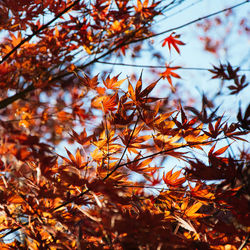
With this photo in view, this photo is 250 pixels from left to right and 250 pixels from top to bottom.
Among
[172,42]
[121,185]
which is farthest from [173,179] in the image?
[172,42]

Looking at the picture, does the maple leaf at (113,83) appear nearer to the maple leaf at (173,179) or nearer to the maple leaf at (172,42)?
the maple leaf at (173,179)

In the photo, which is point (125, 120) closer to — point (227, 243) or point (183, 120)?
point (183, 120)

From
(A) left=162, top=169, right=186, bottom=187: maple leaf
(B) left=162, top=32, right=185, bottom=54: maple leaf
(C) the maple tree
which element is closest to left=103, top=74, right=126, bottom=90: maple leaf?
(C) the maple tree

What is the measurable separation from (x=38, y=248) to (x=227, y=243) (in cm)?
62

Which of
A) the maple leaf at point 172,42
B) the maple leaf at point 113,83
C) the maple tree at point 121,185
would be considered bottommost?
the maple tree at point 121,185

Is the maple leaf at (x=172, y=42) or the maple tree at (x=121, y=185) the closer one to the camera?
the maple tree at (x=121, y=185)

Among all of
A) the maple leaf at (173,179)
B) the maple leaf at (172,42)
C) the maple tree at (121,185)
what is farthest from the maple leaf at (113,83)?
the maple leaf at (172,42)

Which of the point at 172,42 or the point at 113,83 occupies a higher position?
the point at 172,42

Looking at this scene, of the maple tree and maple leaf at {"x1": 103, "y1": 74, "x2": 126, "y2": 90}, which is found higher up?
maple leaf at {"x1": 103, "y1": 74, "x2": 126, "y2": 90}

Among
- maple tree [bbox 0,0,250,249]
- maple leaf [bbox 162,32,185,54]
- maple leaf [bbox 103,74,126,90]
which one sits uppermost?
maple leaf [bbox 162,32,185,54]

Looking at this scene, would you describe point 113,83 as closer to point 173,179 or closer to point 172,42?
point 173,179

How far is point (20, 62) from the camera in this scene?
181 centimetres

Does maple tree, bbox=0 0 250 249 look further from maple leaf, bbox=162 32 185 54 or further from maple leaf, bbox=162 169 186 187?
maple leaf, bbox=162 32 185 54

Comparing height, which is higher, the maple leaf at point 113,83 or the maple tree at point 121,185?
the maple leaf at point 113,83
